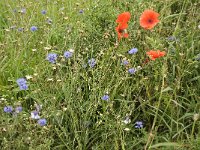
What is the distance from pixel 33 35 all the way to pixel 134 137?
1.26 metres

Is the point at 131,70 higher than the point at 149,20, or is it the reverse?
the point at 149,20

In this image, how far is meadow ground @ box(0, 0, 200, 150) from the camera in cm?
192

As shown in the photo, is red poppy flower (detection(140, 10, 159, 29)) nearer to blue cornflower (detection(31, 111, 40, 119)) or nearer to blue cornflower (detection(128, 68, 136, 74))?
blue cornflower (detection(128, 68, 136, 74))

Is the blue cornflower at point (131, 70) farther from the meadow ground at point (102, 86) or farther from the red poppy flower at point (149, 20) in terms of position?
the red poppy flower at point (149, 20)

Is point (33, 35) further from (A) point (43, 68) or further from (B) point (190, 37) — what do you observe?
(B) point (190, 37)

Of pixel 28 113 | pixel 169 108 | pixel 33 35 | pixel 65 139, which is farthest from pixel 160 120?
pixel 33 35

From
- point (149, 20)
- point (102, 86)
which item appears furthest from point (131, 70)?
point (149, 20)

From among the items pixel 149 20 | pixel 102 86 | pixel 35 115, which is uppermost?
pixel 149 20

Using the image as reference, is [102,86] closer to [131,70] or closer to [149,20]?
[131,70]

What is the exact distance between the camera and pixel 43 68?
2.42m

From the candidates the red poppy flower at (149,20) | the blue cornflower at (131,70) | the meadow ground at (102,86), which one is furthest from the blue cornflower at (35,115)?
the red poppy flower at (149,20)

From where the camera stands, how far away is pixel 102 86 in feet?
7.30

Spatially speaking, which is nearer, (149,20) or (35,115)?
(35,115)

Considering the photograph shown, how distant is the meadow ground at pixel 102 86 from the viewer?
6.30ft
